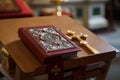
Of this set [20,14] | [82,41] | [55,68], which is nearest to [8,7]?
[20,14]

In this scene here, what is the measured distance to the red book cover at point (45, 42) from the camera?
91 cm

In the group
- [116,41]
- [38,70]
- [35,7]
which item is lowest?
[116,41]

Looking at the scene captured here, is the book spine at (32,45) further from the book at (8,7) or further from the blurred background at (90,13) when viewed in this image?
the blurred background at (90,13)

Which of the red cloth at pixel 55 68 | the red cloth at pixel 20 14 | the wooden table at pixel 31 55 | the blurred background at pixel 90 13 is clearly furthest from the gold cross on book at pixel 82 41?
the blurred background at pixel 90 13

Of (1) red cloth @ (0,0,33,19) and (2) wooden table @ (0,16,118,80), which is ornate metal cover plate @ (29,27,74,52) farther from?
(1) red cloth @ (0,0,33,19)

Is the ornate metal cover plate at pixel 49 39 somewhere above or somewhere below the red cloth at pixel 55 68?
above

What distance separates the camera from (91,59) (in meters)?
1.04

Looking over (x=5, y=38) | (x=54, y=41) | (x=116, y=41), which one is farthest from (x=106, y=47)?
(x=116, y=41)

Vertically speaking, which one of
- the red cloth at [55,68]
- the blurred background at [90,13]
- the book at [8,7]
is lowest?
the blurred background at [90,13]

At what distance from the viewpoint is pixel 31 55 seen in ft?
3.21

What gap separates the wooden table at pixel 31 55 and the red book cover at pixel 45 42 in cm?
4

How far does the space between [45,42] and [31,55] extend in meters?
0.08

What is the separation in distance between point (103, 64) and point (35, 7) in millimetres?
2376

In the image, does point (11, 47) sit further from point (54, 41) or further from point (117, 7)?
point (117, 7)
